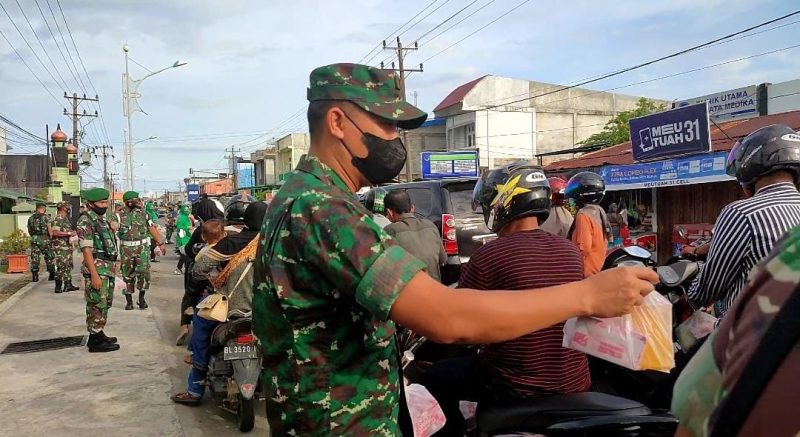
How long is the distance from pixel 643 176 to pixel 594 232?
9.33 meters

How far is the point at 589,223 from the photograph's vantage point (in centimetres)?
498

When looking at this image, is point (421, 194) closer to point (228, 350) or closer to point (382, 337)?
point (228, 350)

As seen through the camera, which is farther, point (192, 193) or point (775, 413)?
point (192, 193)

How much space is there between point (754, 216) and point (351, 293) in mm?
1798

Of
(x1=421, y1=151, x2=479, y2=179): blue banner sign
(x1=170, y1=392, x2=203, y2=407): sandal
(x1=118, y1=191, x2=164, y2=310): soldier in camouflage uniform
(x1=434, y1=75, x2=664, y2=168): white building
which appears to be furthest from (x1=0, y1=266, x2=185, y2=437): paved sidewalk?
(x1=434, y1=75, x2=664, y2=168): white building

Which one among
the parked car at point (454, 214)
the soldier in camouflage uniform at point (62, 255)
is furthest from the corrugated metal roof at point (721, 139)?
the soldier in camouflage uniform at point (62, 255)

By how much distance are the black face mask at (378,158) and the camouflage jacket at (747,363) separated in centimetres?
103

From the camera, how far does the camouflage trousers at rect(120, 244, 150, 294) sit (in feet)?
31.3

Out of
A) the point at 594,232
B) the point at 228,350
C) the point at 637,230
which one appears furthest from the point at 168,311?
the point at 637,230

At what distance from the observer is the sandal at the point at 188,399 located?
509 cm

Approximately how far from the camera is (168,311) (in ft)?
31.0

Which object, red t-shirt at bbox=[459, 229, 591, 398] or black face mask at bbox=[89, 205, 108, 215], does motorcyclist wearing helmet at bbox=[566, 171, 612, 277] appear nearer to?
red t-shirt at bbox=[459, 229, 591, 398]

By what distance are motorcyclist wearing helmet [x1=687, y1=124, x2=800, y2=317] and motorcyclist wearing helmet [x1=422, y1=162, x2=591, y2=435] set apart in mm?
547

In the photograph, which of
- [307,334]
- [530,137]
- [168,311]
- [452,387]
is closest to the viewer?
[307,334]
